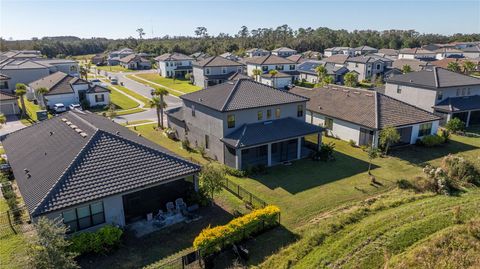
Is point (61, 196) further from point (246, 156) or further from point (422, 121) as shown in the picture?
point (422, 121)

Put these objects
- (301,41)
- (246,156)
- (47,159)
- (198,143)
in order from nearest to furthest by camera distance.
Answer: (47,159) → (246,156) → (198,143) → (301,41)

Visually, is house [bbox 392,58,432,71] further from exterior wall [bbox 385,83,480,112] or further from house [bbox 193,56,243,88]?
house [bbox 193,56,243,88]

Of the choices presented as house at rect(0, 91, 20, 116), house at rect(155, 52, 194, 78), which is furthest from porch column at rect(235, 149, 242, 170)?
house at rect(155, 52, 194, 78)

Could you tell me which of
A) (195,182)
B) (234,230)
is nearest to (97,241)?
(195,182)

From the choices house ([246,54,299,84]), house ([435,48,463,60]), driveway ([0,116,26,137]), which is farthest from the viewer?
house ([435,48,463,60])

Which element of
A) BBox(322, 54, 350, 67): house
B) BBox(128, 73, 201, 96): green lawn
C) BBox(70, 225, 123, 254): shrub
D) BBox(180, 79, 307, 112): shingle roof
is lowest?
BBox(70, 225, 123, 254): shrub

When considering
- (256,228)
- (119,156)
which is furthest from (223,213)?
(119,156)

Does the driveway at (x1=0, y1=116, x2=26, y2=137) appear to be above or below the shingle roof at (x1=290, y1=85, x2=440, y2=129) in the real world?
below
